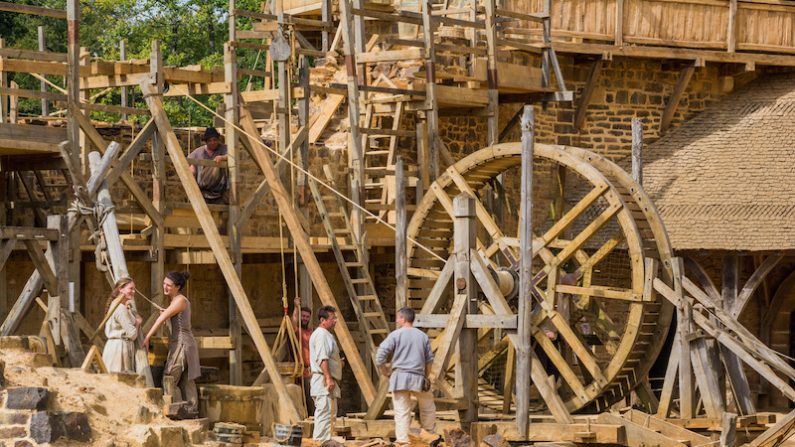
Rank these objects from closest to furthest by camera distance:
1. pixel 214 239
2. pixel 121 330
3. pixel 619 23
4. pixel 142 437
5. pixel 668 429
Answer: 1. pixel 142 437
2. pixel 121 330
3. pixel 668 429
4. pixel 214 239
5. pixel 619 23

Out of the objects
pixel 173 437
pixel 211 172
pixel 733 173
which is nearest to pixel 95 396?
pixel 173 437

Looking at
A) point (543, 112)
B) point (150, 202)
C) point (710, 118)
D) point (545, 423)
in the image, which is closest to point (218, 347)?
point (150, 202)

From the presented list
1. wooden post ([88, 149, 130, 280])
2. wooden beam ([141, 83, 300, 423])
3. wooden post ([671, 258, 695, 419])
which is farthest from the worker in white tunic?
wooden post ([671, 258, 695, 419])

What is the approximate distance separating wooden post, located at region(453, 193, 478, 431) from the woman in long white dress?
2967mm

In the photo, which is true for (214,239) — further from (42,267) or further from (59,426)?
(59,426)

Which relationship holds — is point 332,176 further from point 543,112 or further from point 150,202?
point 543,112

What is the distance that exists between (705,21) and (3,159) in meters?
10.4

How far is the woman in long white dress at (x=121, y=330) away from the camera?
16281 millimetres

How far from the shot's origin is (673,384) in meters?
19.3

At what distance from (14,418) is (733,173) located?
40.1 feet

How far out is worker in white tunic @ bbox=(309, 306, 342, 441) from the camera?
55.6ft

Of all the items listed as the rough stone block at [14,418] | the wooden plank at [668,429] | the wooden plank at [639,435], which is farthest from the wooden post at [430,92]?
the rough stone block at [14,418]

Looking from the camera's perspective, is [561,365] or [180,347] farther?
[561,365]

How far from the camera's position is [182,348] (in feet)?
55.1
